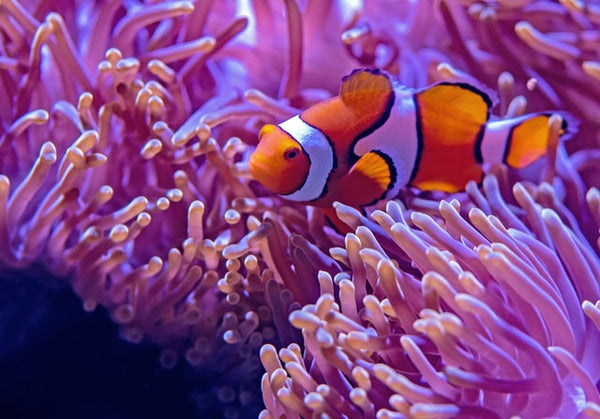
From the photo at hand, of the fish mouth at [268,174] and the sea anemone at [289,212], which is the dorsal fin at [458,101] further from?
the fish mouth at [268,174]

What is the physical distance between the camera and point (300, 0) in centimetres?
145

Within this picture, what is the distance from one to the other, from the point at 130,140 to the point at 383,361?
63 cm

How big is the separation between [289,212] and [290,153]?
19 centimetres

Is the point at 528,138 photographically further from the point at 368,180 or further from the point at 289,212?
the point at 289,212

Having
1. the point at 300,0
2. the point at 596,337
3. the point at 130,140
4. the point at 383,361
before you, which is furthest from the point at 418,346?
the point at 300,0

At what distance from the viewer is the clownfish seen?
1.09m

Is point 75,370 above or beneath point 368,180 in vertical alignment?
beneath

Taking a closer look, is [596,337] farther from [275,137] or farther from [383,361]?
[275,137]

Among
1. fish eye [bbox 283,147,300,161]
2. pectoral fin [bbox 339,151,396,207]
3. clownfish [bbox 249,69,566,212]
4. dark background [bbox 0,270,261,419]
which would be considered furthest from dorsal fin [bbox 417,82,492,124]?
dark background [bbox 0,270,261,419]

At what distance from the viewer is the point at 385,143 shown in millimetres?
1147

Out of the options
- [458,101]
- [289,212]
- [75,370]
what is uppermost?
[458,101]

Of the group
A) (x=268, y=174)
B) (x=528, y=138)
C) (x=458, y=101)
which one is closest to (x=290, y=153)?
(x=268, y=174)

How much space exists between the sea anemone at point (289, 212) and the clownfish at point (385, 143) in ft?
0.20

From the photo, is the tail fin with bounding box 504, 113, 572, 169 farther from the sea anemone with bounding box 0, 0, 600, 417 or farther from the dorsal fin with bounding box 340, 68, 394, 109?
the dorsal fin with bounding box 340, 68, 394, 109
